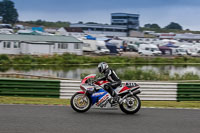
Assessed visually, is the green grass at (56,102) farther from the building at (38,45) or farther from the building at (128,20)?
the building at (128,20)

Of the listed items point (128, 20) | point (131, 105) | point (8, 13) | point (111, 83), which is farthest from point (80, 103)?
point (8, 13)

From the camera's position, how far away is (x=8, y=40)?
54219mm

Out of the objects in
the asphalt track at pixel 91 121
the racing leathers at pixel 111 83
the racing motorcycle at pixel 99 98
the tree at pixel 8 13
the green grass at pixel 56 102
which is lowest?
the asphalt track at pixel 91 121

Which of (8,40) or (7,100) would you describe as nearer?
(7,100)

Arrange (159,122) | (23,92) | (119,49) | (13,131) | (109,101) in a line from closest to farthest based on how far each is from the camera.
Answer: (13,131) → (159,122) → (109,101) → (23,92) → (119,49)

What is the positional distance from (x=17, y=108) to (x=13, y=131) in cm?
342

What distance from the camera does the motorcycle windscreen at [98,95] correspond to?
10.8 m

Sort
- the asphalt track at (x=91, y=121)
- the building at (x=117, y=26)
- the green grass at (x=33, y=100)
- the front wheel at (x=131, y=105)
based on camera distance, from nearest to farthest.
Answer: the asphalt track at (x=91, y=121) → the front wheel at (x=131, y=105) → the green grass at (x=33, y=100) → the building at (x=117, y=26)

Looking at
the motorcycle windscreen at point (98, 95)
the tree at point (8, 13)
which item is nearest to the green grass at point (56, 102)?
the motorcycle windscreen at point (98, 95)

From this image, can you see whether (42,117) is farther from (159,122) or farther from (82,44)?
(82,44)

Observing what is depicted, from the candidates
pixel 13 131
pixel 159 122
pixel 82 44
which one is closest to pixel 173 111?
pixel 159 122

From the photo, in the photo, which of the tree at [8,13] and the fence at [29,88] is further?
the tree at [8,13]

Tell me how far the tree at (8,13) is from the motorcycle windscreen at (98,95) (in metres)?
144

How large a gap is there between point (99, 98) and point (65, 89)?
4.49m
